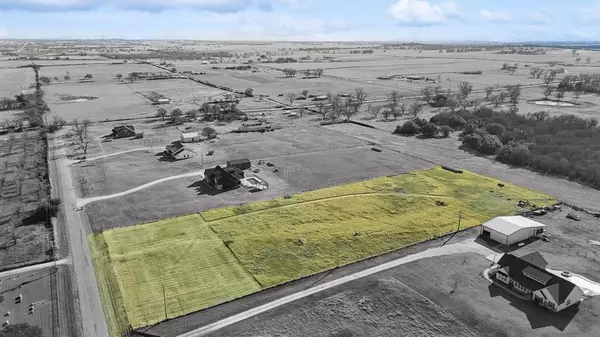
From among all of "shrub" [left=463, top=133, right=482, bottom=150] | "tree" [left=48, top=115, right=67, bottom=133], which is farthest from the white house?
"shrub" [left=463, top=133, right=482, bottom=150]

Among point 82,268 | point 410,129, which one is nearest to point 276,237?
point 82,268

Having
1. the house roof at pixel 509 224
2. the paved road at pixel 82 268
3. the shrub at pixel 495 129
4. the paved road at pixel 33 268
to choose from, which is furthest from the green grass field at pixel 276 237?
the shrub at pixel 495 129

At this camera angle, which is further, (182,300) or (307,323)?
(182,300)

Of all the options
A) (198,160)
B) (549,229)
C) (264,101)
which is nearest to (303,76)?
(264,101)

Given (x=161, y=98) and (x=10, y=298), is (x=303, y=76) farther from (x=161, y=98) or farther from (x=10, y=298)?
(x=10, y=298)

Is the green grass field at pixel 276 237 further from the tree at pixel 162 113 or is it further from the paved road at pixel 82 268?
the tree at pixel 162 113

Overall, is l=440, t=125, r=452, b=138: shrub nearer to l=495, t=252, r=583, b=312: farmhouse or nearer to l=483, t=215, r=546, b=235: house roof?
l=483, t=215, r=546, b=235: house roof
